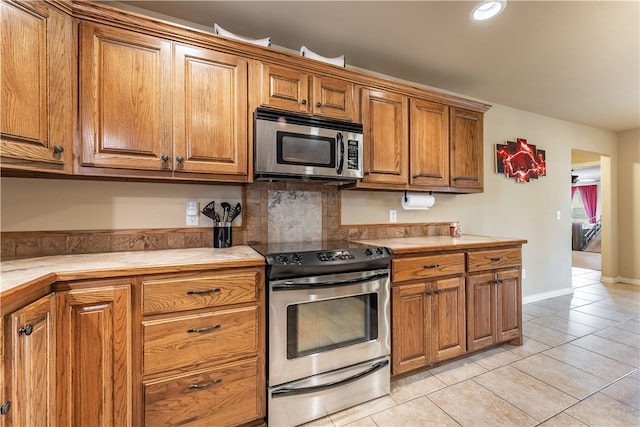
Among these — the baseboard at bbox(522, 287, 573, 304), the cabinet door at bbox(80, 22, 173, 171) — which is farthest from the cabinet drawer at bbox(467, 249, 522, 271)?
the cabinet door at bbox(80, 22, 173, 171)

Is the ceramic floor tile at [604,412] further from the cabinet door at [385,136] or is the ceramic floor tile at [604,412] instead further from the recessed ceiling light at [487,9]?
the recessed ceiling light at [487,9]

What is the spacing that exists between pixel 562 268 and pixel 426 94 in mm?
3589

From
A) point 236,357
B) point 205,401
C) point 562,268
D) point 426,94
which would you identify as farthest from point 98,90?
point 562,268

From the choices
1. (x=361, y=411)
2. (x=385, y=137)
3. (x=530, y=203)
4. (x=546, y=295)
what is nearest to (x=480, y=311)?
(x=361, y=411)

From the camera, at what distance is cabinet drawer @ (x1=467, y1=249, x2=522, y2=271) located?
2316mm

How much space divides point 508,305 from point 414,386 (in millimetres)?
1181

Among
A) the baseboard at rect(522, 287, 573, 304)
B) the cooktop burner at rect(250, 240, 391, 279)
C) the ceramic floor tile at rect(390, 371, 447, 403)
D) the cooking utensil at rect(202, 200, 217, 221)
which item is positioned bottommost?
the ceramic floor tile at rect(390, 371, 447, 403)

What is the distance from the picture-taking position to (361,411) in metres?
1.79

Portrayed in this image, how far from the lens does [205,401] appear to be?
58.1 inches

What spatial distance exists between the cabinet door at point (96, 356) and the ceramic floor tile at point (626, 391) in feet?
9.66

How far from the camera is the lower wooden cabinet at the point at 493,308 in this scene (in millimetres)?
2320

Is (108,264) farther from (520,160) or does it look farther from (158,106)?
(520,160)

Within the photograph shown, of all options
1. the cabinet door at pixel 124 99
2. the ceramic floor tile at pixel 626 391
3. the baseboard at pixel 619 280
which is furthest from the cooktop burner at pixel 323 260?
the baseboard at pixel 619 280

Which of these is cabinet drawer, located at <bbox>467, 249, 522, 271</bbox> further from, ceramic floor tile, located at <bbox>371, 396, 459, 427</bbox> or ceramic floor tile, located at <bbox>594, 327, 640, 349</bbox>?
ceramic floor tile, located at <bbox>594, 327, 640, 349</bbox>
